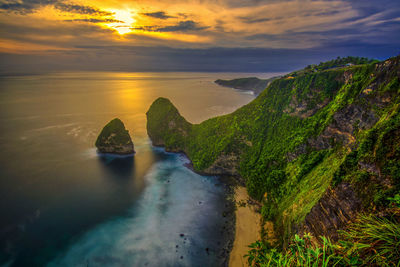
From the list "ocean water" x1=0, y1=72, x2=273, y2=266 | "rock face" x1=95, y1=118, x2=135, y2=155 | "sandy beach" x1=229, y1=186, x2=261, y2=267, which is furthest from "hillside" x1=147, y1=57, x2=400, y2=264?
"rock face" x1=95, y1=118, x2=135, y2=155

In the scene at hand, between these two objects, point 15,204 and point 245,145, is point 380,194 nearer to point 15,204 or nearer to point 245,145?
point 245,145

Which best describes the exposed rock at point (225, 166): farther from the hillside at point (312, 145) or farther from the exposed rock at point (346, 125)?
the exposed rock at point (346, 125)

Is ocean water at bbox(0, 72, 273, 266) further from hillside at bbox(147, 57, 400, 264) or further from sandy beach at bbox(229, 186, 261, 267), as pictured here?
hillside at bbox(147, 57, 400, 264)

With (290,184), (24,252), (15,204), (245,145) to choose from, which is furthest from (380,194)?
(15,204)

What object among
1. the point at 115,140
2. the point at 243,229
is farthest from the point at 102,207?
the point at 243,229

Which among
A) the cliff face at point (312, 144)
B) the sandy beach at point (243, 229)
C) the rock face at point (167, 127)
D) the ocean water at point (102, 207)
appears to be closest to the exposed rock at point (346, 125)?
the cliff face at point (312, 144)

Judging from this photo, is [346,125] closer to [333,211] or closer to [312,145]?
[312,145]
